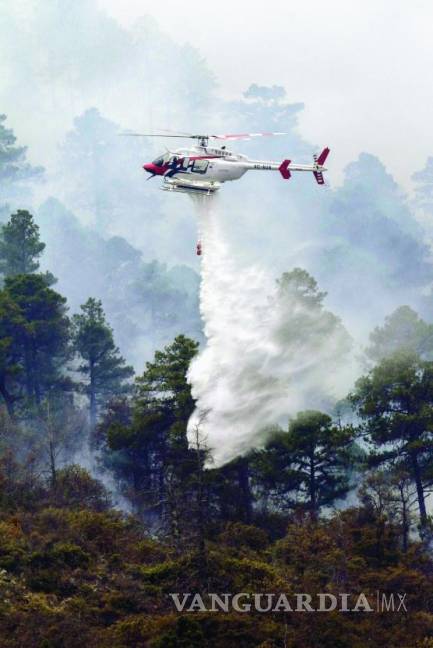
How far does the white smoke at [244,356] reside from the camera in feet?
204

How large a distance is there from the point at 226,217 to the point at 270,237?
10.5m

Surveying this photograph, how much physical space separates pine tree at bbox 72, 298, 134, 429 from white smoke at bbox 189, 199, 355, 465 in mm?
14210

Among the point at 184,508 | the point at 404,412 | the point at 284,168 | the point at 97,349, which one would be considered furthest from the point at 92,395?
the point at 184,508

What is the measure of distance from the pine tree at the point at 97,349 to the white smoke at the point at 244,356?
46.6ft

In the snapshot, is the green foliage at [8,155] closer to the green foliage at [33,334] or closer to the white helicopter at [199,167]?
the green foliage at [33,334]

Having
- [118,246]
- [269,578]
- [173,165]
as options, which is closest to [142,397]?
[173,165]

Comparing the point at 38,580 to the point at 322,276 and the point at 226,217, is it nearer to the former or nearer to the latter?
the point at 322,276

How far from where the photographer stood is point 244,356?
63875mm

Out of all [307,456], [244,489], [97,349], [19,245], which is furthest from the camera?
[19,245]

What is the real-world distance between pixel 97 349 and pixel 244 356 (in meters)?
22.1

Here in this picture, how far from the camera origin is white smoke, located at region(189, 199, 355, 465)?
A: 204 feet

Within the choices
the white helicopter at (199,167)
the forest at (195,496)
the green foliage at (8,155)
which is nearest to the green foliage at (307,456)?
the forest at (195,496)

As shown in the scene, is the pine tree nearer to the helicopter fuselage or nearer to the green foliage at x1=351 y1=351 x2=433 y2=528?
the helicopter fuselage

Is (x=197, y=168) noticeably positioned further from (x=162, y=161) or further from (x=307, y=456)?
(x=307, y=456)
